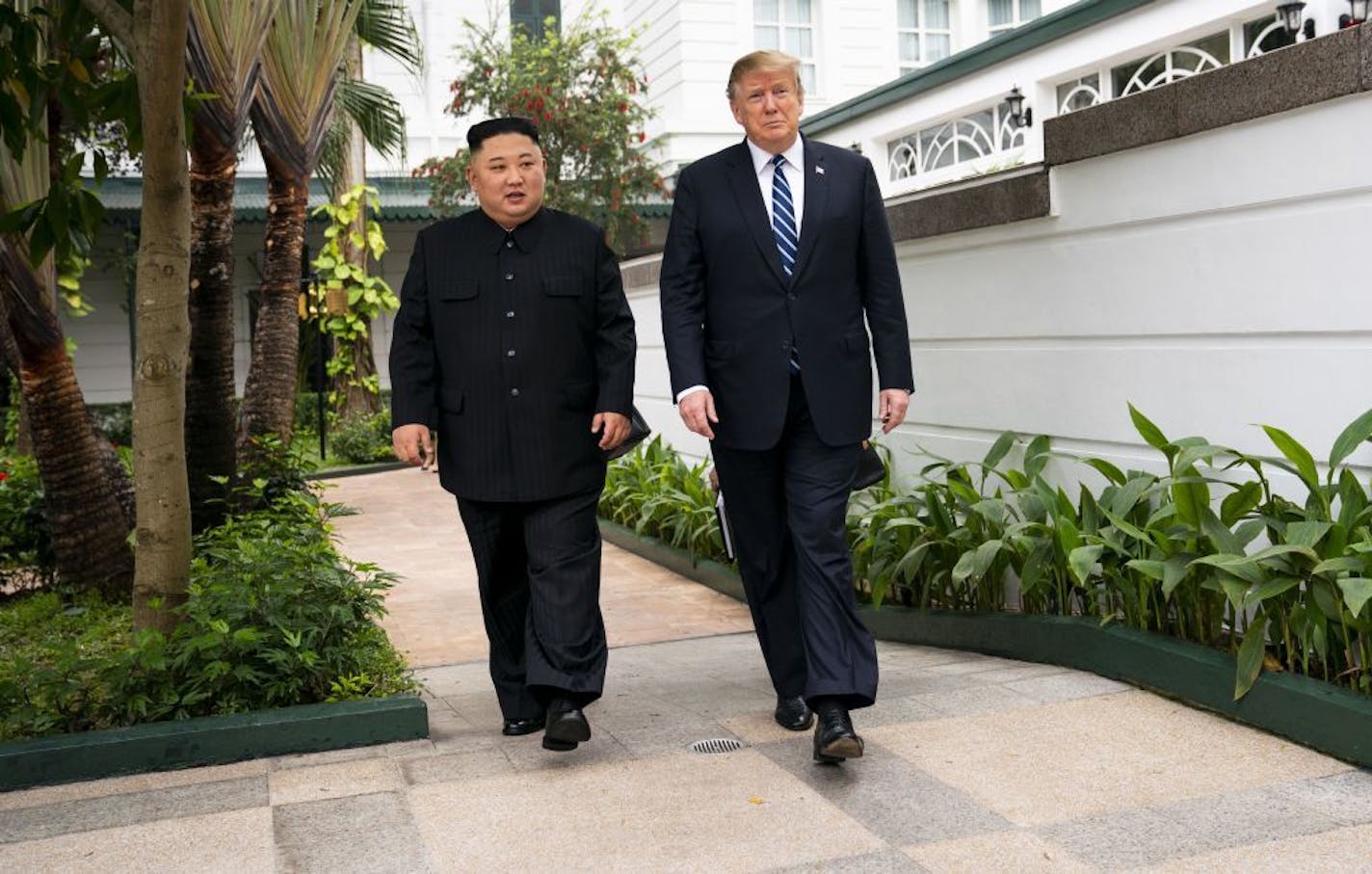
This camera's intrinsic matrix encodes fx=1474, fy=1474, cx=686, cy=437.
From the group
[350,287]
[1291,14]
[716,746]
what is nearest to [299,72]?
[716,746]

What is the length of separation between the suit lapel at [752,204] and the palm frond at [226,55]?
9.71ft

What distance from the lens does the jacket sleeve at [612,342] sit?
14.0ft

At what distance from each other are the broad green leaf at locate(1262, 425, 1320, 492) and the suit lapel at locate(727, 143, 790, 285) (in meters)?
1.44

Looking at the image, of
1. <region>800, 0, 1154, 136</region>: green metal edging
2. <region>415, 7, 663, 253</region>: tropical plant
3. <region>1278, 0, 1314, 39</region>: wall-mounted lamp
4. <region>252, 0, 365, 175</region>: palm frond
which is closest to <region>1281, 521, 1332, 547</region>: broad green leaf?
<region>252, 0, 365, 175</region>: palm frond

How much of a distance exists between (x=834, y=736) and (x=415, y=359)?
64.8 inches

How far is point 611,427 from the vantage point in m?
4.22

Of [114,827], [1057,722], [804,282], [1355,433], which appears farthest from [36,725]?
[1355,433]

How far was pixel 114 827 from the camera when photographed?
357cm

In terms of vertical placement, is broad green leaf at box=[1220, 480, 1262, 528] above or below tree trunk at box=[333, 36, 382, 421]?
below

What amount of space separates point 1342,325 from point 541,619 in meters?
2.45

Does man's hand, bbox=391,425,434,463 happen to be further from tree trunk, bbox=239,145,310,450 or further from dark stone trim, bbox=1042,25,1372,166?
tree trunk, bbox=239,145,310,450

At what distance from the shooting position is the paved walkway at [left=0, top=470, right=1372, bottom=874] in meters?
3.23

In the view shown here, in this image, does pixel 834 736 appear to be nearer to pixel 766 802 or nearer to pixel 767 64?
pixel 766 802

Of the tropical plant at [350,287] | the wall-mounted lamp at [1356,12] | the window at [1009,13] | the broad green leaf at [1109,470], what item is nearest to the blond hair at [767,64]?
the broad green leaf at [1109,470]
